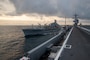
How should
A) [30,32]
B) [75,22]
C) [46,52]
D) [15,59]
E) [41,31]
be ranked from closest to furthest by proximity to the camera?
1. [46,52]
2. [15,59]
3. [30,32]
4. [41,31]
5. [75,22]

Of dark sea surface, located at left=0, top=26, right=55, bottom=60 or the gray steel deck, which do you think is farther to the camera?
dark sea surface, located at left=0, top=26, right=55, bottom=60

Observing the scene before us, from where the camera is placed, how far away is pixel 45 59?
21266 millimetres

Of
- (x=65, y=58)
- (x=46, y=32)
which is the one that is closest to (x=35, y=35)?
(x=46, y=32)

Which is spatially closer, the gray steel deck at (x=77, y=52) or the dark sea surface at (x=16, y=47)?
the gray steel deck at (x=77, y=52)

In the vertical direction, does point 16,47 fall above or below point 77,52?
below

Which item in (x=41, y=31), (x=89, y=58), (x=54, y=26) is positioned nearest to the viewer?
(x=89, y=58)

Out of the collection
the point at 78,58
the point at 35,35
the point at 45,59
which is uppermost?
the point at 78,58

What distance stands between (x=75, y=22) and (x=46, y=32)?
7280 cm

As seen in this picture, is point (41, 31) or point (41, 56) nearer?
point (41, 56)

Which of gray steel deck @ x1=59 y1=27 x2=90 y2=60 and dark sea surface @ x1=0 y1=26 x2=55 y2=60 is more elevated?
gray steel deck @ x1=59 y1=27 x2=90 y2=60

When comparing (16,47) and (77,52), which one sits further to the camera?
(16,47)

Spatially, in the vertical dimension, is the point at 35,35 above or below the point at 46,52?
below

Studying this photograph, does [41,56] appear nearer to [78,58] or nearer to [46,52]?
[46,52]

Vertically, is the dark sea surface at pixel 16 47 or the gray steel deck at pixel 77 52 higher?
the gray steel deck at pixel 77 52
